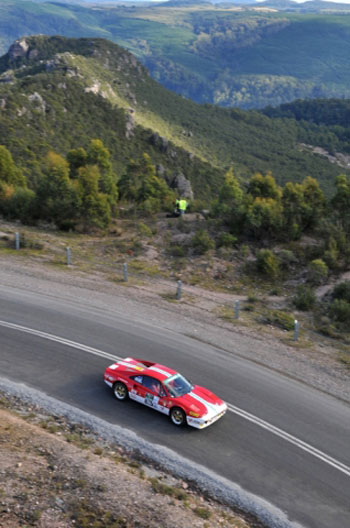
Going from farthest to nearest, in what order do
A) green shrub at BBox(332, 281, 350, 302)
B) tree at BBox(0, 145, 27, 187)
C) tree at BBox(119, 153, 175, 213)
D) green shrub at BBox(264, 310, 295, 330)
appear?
tree at BBox(119, 153, 175, 213) < tree at BBox(0, 145, 27, 187) < green shrub at BBox(332, 281, 350, 302) < green shrub at BBox(264, 310, 295, 330)

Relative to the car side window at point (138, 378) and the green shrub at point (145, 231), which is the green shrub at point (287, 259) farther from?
the car side window at point (138, 378)

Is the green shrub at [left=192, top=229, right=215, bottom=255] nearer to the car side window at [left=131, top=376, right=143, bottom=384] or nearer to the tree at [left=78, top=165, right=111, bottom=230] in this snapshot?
the tree at [left=78, top=165, right=111, bottom=230]

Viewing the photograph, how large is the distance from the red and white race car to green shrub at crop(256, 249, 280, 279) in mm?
13663

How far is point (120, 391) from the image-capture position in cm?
1514

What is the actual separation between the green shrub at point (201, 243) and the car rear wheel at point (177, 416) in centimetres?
1584

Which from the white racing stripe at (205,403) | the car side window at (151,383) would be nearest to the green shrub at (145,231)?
the car side window at (151,383)

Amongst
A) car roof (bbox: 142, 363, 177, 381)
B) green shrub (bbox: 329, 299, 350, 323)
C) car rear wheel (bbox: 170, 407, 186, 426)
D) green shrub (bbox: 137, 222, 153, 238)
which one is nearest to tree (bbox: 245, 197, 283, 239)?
green shrub (bbox: 137, 222, 153, 238)

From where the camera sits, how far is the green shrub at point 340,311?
23.1m

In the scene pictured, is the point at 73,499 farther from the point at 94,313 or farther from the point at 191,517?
the point at 94,313

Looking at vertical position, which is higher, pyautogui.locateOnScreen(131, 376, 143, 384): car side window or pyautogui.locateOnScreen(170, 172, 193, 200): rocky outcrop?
pyautogui.locateOnScreen(131, 376, 143, 384): car side window

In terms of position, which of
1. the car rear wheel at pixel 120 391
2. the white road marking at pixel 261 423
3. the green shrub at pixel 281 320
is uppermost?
the car rear wheel at pixel 120 391

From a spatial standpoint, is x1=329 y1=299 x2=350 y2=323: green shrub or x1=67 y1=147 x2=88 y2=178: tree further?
x1=67 y1=147 x2=88 y2=178: tree

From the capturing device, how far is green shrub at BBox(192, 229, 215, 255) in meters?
29.3

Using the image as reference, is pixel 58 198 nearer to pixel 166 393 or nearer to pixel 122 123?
pixel 166 393
